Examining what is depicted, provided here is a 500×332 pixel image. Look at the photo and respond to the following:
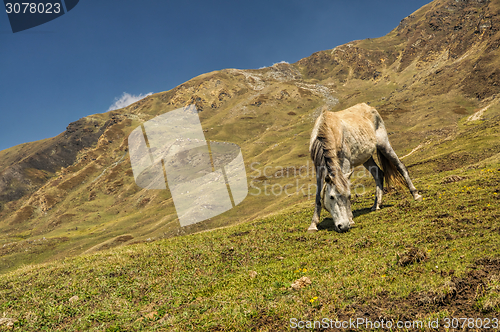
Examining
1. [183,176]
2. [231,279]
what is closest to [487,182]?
[231,279]

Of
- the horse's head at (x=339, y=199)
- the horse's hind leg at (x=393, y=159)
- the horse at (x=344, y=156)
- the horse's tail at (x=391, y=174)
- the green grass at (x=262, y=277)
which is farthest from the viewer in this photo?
the horse's tail at (x=391, y=174)

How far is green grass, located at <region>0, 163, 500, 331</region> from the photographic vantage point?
5.98m

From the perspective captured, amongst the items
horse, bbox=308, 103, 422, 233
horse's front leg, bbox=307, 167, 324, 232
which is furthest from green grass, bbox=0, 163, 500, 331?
horse, bbox=308, 103, 422, 233

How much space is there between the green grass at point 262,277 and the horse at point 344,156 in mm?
1384

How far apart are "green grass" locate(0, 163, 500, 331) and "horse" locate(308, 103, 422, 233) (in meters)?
1.38

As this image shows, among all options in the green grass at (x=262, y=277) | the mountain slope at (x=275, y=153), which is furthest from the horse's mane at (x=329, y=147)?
the mountain slope at (x=275, y=153)

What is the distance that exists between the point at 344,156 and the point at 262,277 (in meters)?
7.49

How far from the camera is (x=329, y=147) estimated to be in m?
11.9

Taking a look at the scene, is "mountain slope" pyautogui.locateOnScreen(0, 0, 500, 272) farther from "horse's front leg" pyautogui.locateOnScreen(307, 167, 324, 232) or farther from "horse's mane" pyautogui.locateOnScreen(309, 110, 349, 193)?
"horse's mane" pyautogui.locateOnScreen(309, 110, 349, 193)

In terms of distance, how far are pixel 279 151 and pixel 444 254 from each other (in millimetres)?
93423

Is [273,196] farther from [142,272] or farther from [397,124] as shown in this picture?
[397,124]

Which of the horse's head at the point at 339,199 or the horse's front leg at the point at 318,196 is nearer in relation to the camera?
the horse's head at the point at 339,199

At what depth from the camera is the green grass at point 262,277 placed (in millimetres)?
5975

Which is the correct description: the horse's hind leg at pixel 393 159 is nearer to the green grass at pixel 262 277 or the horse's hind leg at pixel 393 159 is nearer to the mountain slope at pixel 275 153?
the green grass at pixel 262 277
